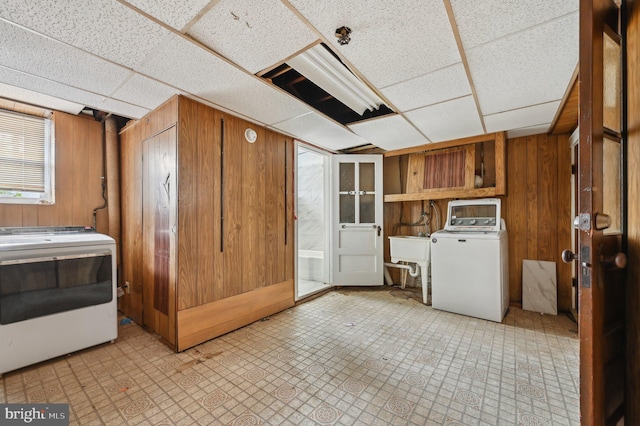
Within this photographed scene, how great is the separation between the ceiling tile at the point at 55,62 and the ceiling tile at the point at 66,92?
0.10 metres

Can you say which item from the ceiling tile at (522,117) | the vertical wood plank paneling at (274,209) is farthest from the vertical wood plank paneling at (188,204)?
the ceiling tile at (522,117)

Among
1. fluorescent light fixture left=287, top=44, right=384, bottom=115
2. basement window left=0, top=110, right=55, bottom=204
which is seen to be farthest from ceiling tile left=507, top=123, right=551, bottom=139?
basement window left=0, top=110, right=55, bottom=204

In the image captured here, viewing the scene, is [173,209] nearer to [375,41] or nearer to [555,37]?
[375,41]

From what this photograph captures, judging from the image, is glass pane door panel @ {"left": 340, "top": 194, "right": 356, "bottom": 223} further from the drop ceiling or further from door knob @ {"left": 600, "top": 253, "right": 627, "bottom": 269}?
door knob @ {"left": 600, "top": 253, "right": 627, "bottom": 269}

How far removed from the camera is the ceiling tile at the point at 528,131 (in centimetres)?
303

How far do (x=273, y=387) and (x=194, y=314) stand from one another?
41.2 inches

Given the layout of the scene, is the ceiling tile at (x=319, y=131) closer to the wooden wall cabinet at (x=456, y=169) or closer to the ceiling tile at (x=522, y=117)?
the wooden wall cabinet at (x=456, y=169)

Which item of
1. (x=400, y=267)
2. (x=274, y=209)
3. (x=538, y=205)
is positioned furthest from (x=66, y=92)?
(x=538, y=205)

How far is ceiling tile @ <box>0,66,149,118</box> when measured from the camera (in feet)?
6.43

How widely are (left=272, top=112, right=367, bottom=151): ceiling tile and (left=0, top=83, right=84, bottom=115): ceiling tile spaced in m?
2.08

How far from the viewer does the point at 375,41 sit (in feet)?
5.16

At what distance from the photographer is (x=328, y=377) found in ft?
6.28

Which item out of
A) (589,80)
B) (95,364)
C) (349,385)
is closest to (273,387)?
(349,385)

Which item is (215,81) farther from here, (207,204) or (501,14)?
(501,14)
